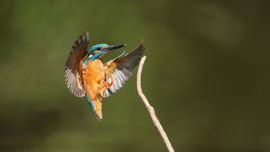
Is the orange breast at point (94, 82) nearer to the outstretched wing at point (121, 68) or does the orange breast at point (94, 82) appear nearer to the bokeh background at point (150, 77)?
the outstretched wing at point (121, 68)

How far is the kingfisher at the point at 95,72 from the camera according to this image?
2.48 feet

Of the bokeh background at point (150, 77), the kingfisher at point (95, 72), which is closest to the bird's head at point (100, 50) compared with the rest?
the kingfisher at point (95, 72)

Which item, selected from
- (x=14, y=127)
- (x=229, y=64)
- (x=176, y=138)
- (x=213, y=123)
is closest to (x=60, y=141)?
(x=14, y=127)

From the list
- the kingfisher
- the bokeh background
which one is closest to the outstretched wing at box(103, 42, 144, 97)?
the kingfisher

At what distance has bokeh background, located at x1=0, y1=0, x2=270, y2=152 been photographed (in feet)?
9.20

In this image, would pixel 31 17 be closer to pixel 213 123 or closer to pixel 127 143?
pixel 127 143

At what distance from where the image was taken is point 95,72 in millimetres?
802

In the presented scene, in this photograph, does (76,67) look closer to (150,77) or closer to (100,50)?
(100,50)

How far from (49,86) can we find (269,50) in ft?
3.84

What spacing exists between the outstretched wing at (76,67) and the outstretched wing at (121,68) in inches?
1.5

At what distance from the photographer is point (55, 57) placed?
293 cm

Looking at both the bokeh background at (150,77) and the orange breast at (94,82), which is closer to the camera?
the orange breast at (94,82)

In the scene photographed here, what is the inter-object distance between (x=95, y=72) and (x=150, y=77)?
2.10 metres

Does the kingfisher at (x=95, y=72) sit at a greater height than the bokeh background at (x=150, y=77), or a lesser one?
lesser
